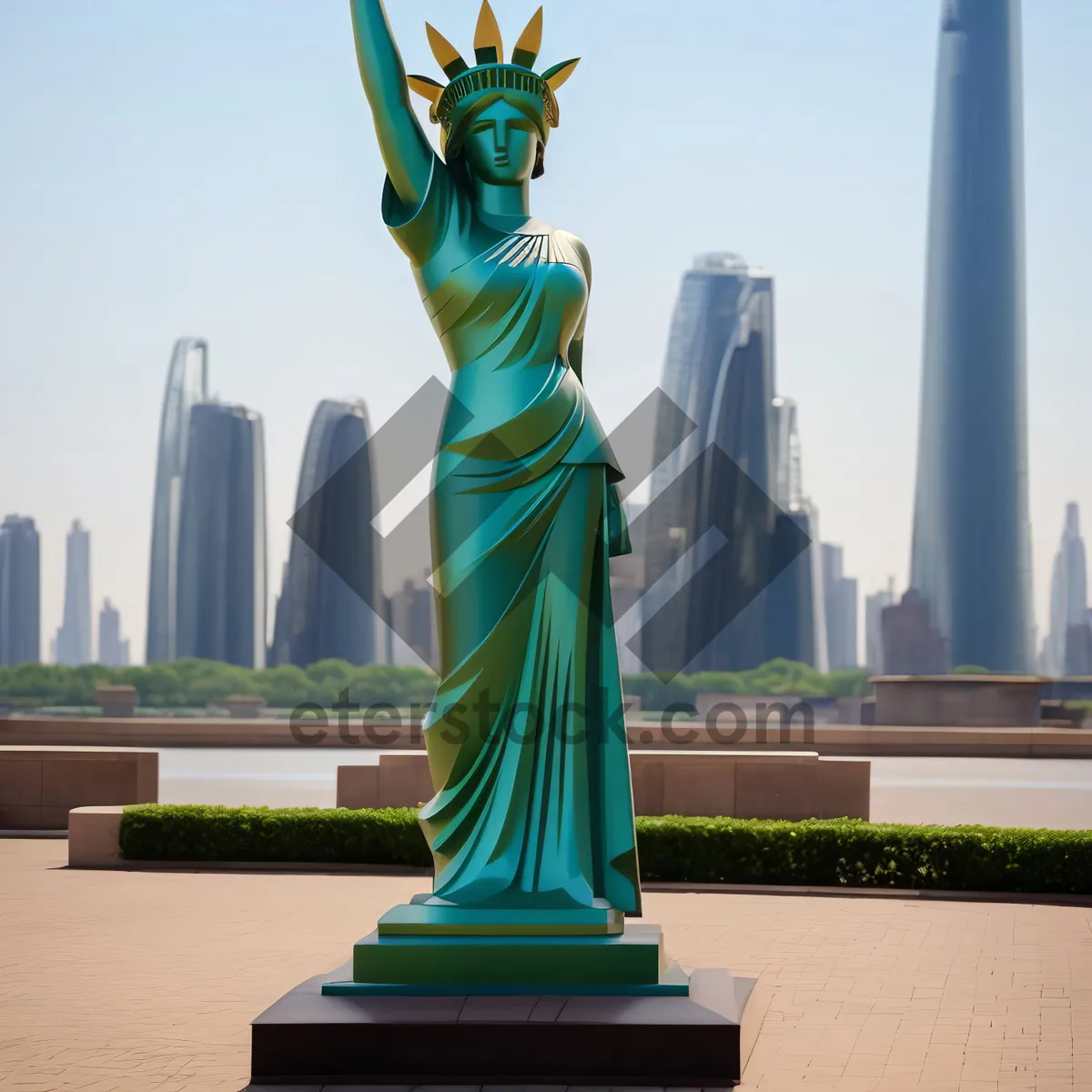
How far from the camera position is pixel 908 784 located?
58.9ft

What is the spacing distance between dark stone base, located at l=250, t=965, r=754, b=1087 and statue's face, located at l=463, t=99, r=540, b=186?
3.35 meters

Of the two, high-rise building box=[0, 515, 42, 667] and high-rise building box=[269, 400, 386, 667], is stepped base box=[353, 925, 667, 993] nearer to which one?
high-rise building box=[269, 400, 386, 667]

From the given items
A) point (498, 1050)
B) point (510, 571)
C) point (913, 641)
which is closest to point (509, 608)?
point (510, 571)

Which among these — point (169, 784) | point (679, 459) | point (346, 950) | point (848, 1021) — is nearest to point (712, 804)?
point (346, 950)

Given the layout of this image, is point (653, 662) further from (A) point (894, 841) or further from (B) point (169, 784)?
(A) point (894, 841)

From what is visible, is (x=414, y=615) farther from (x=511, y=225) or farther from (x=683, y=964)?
(x=511, y=225)

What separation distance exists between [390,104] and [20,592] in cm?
8950

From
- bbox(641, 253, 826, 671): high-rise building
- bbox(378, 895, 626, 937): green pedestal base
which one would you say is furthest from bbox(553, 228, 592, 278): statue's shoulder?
bbox(641, 253, 826, 671): high-rise building

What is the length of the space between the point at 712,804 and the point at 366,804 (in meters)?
3.19

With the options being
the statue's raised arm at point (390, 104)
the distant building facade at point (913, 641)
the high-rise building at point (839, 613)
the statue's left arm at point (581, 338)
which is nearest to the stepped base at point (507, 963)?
the statue's left arm at point (581, 338)

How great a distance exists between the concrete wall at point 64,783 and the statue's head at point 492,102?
28.5 feet

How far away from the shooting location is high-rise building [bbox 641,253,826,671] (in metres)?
67.2

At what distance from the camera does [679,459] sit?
266 feet

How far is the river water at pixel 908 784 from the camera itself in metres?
14.5
